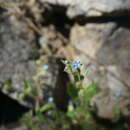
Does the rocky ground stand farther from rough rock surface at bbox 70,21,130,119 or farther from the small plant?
the small plant

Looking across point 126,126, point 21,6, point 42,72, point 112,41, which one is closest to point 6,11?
point 21,6

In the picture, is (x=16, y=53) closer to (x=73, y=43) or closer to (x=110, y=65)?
(x=73, y=43)

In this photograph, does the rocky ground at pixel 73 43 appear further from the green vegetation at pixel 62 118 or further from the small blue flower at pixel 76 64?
the small blue flower at pixel 76 64

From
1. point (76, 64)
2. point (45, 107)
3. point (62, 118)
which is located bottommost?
point (62, 118)

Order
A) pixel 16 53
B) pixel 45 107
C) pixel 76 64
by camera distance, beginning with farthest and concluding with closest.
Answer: pixel 16 53 < pixel 45 107 < pixel 76 64

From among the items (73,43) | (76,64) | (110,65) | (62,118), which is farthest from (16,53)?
(76,64)

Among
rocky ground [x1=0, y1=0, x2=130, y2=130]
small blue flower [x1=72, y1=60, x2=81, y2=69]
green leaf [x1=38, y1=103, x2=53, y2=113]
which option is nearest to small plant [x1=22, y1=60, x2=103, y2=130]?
green leaf [x1=38, y1=103, x2=53, y2=113]

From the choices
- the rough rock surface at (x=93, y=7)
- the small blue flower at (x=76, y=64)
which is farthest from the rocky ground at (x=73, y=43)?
the small blue flower at (x=76, y=64)
